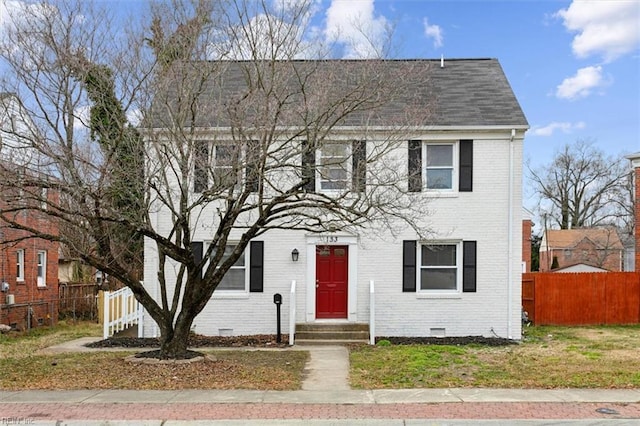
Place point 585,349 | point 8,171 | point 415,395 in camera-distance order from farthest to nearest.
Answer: point 585,349, point 8,171, point 415,395

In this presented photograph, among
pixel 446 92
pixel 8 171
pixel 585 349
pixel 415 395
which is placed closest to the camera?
pixel 415 395

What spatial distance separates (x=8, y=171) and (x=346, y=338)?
29.4 feet

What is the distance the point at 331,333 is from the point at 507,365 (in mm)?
5124

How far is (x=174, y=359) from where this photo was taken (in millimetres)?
11727

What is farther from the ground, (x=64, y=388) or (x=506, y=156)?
(x=506, y=156)

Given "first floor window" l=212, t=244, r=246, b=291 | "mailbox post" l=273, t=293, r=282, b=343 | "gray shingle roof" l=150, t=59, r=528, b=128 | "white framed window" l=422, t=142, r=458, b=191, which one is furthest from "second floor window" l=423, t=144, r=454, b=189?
"first floor window" l=212, t=244, r=246, b=291

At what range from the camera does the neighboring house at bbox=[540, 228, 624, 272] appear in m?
56.6

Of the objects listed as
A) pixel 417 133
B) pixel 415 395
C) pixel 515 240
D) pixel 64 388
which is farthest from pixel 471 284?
pixel 64 388

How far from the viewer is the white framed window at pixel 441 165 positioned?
1661 centimetres

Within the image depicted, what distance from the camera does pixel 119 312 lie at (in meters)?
17.8

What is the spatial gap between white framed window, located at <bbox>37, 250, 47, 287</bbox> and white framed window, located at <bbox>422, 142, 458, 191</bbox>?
1498 cm

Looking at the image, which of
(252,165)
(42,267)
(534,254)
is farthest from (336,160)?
(534,254)

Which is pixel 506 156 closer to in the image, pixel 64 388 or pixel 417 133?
pixel 417 133

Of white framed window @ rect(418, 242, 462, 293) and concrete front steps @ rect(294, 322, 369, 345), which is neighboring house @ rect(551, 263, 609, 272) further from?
concrete front steps @ rect(294, 322, 369, 345)
